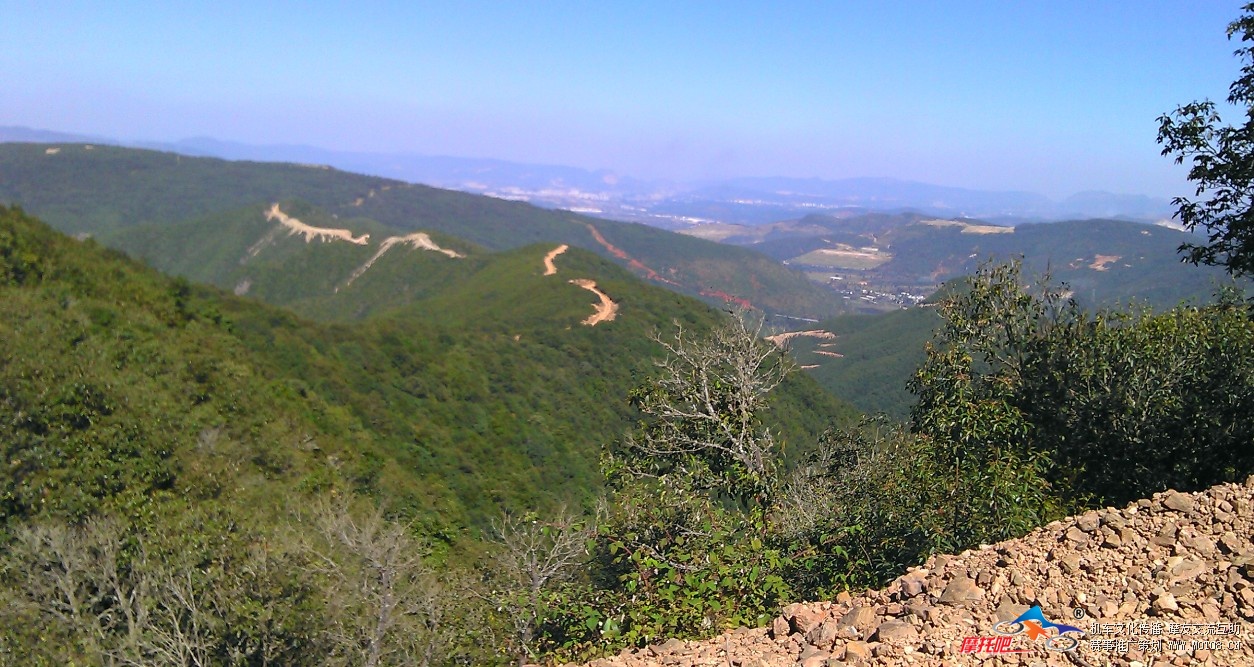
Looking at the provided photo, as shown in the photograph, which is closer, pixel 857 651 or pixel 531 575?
pixel 857 651

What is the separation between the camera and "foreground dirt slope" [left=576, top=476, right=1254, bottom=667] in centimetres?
490

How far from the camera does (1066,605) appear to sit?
17.6 ft

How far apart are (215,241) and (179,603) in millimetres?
98033

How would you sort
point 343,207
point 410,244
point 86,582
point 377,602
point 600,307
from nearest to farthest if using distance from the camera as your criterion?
point 377,602 < point 86,582 < point 600,307 < point 410,244 < point 343,207

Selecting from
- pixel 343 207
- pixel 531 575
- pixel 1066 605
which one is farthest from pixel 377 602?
pixel 343 207

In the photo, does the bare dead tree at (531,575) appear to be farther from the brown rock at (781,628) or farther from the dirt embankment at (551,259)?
the dirt embankment at (551,259)

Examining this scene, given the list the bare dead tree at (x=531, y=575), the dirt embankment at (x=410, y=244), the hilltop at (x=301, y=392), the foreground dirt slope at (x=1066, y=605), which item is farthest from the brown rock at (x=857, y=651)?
the dirt embankment at (x=410, y=244)

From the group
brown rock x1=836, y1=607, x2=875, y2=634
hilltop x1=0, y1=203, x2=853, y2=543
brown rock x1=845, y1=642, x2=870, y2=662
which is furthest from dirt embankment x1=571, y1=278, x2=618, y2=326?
brown rock x1=845, y1=642, x2=870, y2=662

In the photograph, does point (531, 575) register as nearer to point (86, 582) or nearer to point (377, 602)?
point (377, 602)

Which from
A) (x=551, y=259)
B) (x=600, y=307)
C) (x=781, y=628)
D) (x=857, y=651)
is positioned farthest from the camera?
(x=551, y=259)

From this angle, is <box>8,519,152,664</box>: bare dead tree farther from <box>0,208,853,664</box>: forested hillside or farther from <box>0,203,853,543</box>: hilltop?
<box>0,203,853,543</box>: hilltop

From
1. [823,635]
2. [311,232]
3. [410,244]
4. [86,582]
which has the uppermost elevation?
[823,635]

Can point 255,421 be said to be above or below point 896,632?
below

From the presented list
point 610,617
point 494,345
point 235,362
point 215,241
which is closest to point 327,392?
point 235,362
